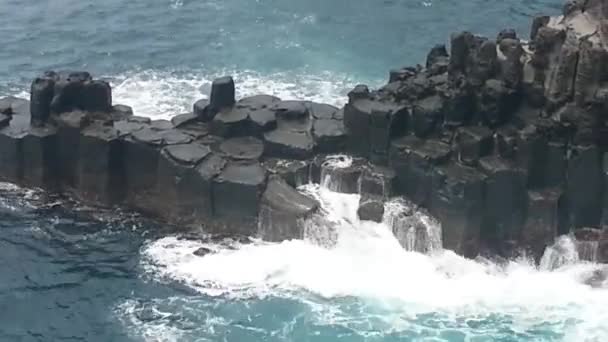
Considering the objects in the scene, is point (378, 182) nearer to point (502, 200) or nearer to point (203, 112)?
point (502, 200)

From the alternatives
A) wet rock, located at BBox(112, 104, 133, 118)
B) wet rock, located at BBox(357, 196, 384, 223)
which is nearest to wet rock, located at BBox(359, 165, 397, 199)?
wet rock, located at BBox(357, 196, 384, 223)

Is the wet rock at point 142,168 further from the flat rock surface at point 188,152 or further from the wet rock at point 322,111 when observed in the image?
the wet rock at point 322,111

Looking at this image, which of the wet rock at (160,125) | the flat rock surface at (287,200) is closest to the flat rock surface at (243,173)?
the flat rock surface at (287,200)

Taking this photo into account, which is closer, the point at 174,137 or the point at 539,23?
the point at 539,23

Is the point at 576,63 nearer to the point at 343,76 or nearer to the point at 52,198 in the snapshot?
the point at 343,76

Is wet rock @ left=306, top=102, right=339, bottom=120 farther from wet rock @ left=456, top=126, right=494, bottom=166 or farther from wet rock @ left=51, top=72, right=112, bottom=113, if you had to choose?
wet rock @ left=51, top=72, right=112, bottom=113

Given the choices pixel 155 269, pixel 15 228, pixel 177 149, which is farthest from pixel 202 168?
pixel 15 228

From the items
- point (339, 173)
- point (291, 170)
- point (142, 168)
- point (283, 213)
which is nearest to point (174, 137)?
point (142, 168)
